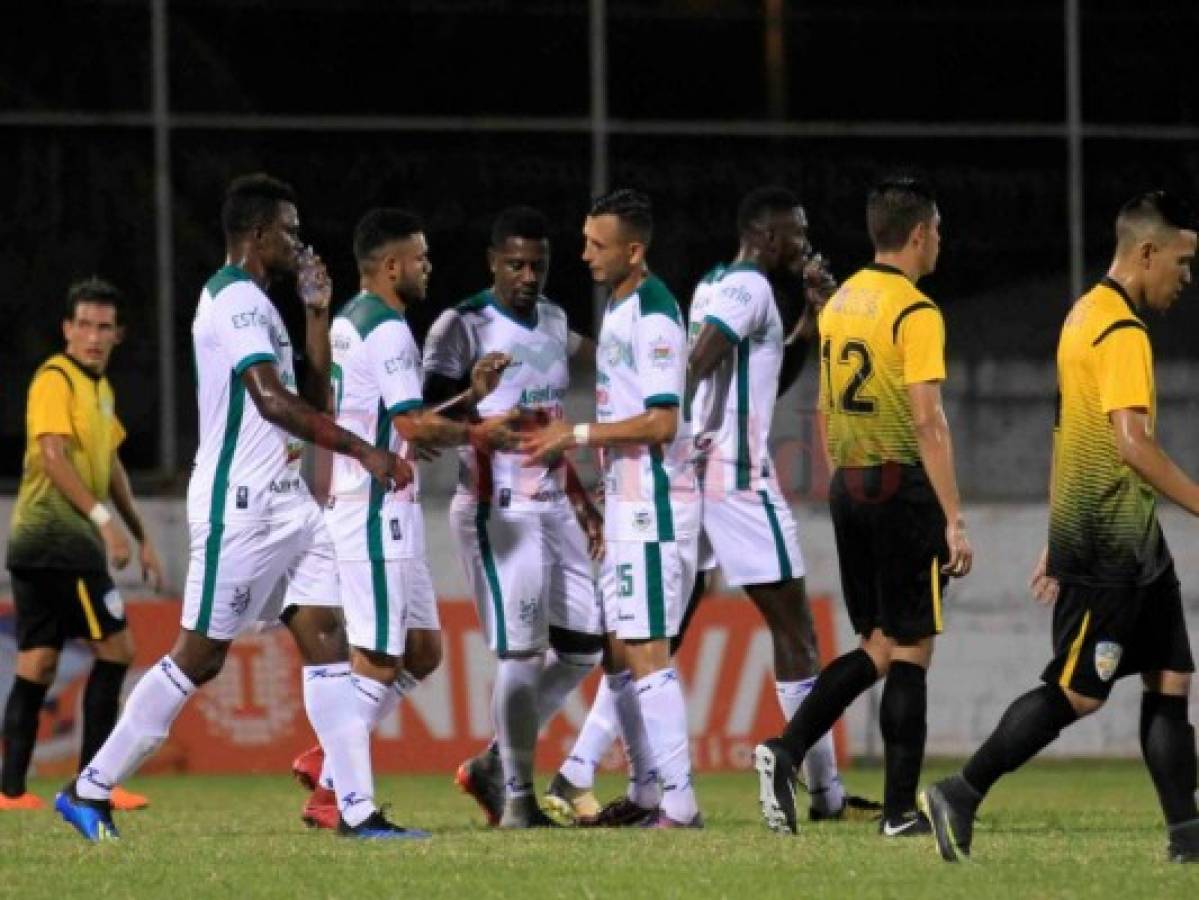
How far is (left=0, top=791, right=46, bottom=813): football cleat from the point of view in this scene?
13.0 metres

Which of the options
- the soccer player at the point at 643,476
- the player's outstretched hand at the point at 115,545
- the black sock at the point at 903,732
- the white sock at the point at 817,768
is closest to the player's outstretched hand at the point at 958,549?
the black sock at the point at 903,732

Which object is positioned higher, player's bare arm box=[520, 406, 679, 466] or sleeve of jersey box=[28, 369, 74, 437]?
sleeve of jersey box=[28, 369, 74, 437]

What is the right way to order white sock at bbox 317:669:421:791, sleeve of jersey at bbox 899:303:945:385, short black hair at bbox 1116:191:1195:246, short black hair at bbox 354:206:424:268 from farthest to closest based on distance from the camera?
short black hair at bbox 354:206:424:268, white sock at bbox 317:669:421:791, sleeve of jersey at bbox 899:303:945:385, short black hair at bbox 1116:191:1195:246

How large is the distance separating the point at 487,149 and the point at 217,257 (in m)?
1.95

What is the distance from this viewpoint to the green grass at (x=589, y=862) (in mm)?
8195

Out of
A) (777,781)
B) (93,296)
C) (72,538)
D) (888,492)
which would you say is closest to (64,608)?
(72,538)

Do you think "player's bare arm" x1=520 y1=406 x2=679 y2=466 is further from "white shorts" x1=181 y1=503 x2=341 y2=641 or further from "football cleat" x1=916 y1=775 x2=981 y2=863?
"football cleat" x1=916 y1=775 x2=981 y2=863

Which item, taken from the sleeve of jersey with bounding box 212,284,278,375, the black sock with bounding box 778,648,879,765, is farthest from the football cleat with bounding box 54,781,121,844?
the black sock with bounding box 778,648,879,765

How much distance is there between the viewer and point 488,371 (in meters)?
10.8

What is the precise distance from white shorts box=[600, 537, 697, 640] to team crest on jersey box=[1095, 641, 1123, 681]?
2.38 meters

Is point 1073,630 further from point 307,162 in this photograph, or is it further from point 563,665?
point 307,162

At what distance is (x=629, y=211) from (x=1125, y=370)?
2726 mm

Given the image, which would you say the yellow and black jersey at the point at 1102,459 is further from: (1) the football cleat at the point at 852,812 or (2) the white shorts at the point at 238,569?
(2) the white shorts at the point at 238,569

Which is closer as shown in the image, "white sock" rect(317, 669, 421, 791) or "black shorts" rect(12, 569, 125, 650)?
"white sock" rect(317, 669, 421, 791)
